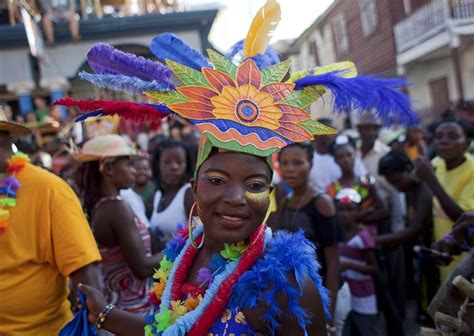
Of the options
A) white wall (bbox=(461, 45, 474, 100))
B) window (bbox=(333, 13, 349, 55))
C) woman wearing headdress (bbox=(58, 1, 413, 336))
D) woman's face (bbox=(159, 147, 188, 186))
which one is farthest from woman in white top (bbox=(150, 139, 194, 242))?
window (bbox=(333, 13, 349, 55))

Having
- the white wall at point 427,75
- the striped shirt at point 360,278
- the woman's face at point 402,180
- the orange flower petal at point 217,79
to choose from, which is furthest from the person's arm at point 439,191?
the white wall at point 427,75

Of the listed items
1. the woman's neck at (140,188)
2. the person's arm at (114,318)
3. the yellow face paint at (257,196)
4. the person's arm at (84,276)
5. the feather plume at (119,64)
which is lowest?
the person's arm at (114,318)

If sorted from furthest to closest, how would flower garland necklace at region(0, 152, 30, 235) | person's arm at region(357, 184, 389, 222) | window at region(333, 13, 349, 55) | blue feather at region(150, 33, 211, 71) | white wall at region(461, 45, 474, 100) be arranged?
window at region(333, 13, 349, 55) < white wall at region(461, 45, 474, 100) < person's arm at region(357, 184, 389, 222) < flower garland necklace at region(0, 152, 30, 235) < blue feather at region(150, 33, 211, 71)

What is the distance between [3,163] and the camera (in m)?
2.49

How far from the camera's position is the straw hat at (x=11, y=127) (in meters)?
2.43

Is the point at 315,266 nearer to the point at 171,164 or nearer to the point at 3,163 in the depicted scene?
the point at 3,163

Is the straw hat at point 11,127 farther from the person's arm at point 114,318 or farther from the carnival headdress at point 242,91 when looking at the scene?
the person's arm at point 114,318

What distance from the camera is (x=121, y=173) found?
10.9 feet

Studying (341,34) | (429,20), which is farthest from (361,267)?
(341,34)

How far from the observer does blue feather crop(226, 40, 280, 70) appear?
6.64 feet

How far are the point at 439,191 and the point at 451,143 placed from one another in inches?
18.7

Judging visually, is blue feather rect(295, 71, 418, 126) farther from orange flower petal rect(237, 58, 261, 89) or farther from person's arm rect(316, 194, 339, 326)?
person's arm rect(316, 194, 339, 326)

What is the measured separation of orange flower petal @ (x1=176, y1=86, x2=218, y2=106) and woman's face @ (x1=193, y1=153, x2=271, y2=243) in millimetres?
203

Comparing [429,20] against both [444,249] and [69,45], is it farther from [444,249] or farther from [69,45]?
[444,249]
